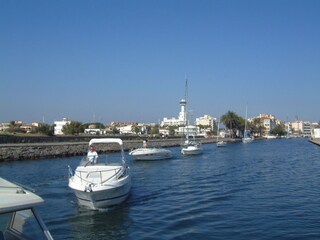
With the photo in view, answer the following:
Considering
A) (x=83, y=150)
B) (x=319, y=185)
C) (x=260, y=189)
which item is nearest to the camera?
(x=260, y=189)

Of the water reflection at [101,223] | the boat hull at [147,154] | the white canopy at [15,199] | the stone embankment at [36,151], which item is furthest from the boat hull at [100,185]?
the stone embankment at [36,151]

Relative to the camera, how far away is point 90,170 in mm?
22453

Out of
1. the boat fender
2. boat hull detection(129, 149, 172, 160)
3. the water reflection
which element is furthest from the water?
boat hull detection(129, 149, 172, 160)

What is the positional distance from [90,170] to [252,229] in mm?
9758

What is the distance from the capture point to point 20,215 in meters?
6.57

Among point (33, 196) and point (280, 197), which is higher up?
point (33, 196)

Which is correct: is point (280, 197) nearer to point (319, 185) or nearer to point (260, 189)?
point (260, 189)

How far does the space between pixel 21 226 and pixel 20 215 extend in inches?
9.7

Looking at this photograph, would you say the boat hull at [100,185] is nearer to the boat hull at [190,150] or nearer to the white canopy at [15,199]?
the white canopy at [15,199]

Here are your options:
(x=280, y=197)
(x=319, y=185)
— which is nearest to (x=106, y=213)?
(x=280, y=197)

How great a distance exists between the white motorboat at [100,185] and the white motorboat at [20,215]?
12482 mm

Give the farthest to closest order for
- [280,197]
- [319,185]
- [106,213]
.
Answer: [319,185], [280,197], [106,213]

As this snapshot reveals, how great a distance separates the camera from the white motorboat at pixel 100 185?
63.9 ft

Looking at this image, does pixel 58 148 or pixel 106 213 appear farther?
pixel 58 148
